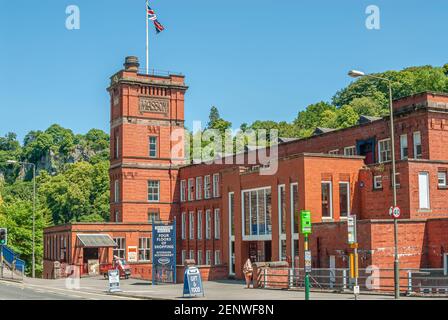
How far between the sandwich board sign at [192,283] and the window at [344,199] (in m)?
15.9

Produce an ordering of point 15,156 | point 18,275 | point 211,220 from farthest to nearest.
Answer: point 15,156, point 211,220, point 18,275

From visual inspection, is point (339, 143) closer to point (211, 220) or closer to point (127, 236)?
point (211, 220)

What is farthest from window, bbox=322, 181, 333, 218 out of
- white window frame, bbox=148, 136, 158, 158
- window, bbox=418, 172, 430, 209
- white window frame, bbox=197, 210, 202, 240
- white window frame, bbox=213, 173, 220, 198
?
white window frame, bbox=148, 136, 158, 158

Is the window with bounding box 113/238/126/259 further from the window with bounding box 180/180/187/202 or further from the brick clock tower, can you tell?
the window with bounding box 180/180/187/202

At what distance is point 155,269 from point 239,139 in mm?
76458

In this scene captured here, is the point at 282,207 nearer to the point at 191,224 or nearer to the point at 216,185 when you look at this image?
the point at 216,185

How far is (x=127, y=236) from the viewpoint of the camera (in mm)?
70312

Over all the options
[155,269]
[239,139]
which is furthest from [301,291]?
[239,139]

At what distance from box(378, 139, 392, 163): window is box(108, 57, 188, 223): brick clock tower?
2834 centimetres

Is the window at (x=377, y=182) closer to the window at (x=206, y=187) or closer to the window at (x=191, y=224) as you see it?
Result: the window at (x=206, y=187)

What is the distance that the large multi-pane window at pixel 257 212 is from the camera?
49.7 metres

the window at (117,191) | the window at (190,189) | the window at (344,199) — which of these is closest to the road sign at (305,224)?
the window at (344,199)

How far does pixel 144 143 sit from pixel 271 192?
29.1 meters

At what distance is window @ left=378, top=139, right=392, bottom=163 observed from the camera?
176ft
